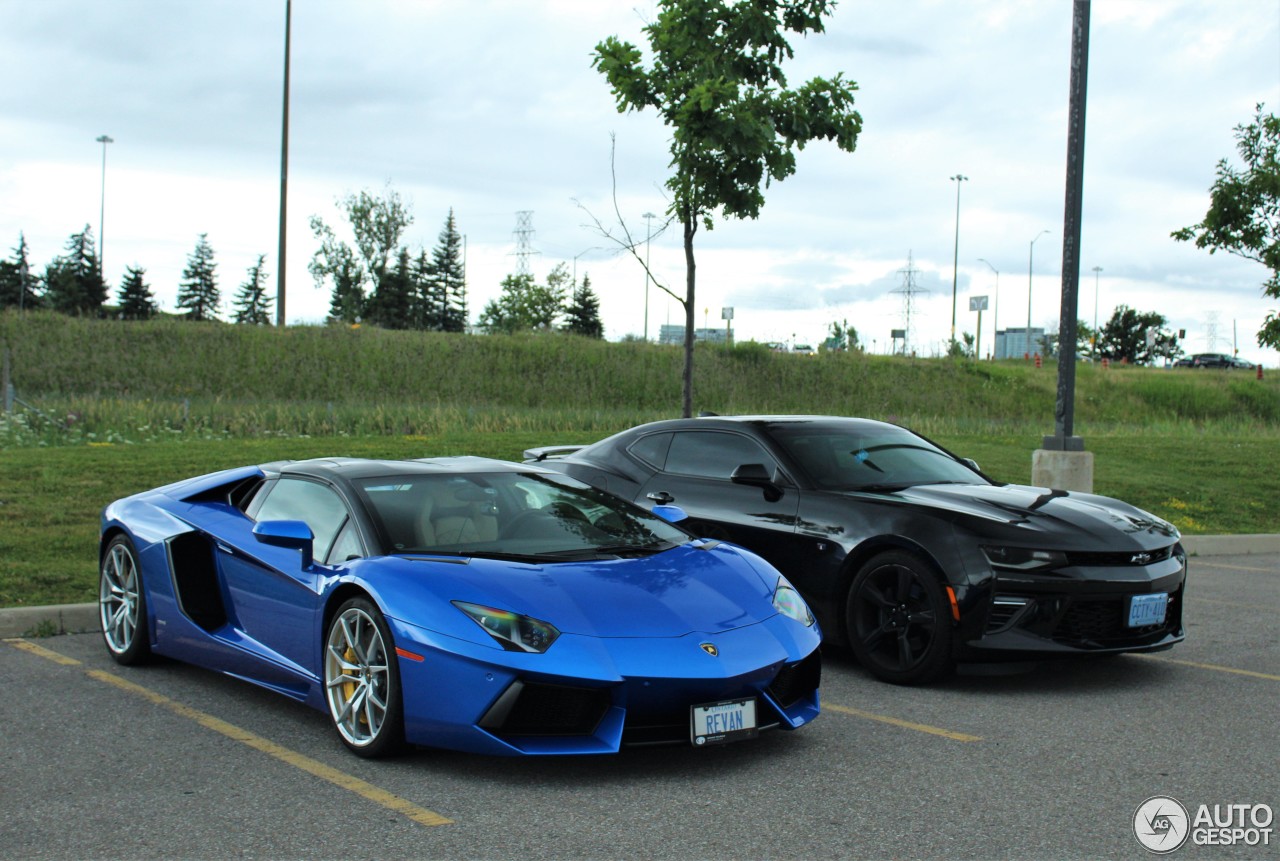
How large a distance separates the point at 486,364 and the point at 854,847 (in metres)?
37.9

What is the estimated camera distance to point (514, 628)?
4.69m

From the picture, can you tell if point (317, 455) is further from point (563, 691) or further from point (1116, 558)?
point (563, 691)

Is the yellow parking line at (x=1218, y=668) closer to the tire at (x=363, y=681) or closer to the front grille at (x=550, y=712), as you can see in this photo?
the front grille at (x=550, y=712)

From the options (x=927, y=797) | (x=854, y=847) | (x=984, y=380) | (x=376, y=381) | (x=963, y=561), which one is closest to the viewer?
(x=854, y=847)

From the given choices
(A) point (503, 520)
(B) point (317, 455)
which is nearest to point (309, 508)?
(A) point (503, 520)

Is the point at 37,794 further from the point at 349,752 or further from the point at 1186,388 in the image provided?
the point at 1186,388

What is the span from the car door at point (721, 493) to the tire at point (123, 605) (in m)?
3.11

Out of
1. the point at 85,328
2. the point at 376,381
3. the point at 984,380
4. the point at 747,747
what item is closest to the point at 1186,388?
the point at 984,380

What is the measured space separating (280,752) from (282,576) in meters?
0.86

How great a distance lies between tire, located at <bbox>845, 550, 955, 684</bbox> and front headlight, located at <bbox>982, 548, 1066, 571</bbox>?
328 mm

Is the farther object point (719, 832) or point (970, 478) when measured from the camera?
point (970, 478)

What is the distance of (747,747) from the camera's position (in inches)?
205

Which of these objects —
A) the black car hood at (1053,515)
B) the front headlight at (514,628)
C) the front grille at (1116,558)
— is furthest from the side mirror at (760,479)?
the front headlight at (514,628)

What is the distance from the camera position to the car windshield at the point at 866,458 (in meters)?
7.48
